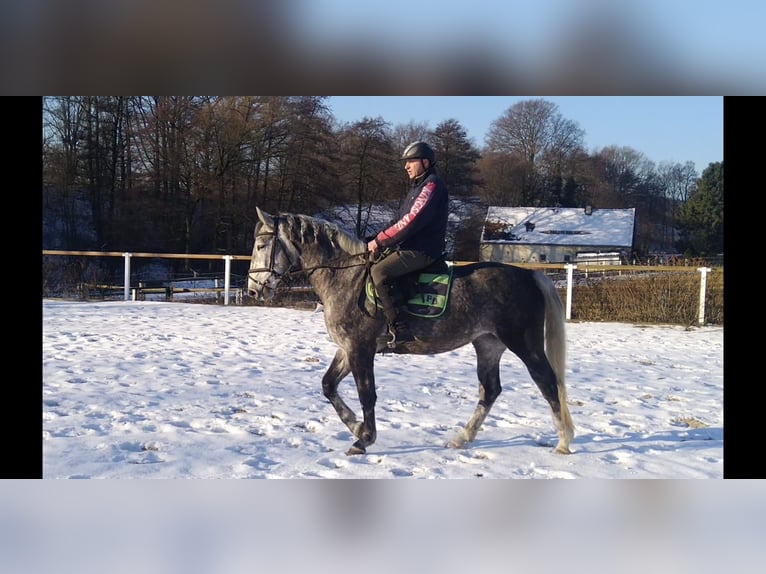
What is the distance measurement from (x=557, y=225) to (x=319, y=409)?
533cm

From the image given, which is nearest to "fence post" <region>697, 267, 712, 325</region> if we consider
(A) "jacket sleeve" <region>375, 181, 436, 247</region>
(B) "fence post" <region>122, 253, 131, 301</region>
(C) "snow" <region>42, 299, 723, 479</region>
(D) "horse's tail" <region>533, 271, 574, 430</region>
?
(C) "snow" <region>42, 299, 723, 479</region>

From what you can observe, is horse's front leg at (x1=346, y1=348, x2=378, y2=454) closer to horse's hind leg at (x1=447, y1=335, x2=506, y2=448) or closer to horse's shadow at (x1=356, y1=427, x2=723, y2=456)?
horse's shadow at (x1=356, y1=427, x2=723, y2=456)

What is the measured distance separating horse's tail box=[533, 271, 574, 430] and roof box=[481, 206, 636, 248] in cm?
432

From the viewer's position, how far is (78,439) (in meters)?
4.45

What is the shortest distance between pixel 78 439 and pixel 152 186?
5663 millimetres

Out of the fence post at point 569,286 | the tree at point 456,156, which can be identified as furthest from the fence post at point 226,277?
the fence post at point 569,286

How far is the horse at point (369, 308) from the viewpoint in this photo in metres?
4.25

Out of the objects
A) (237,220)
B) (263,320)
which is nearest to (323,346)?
(263,320)

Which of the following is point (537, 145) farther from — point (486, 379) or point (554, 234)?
point (486, 379)

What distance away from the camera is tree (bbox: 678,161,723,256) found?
884cm

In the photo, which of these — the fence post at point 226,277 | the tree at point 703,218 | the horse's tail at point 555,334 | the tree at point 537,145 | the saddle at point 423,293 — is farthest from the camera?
the fence post at point 226,277

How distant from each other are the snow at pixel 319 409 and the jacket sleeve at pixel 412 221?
149cm

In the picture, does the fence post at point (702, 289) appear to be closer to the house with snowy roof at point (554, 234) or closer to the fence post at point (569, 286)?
the house with snowy roof at point (554, 234)
